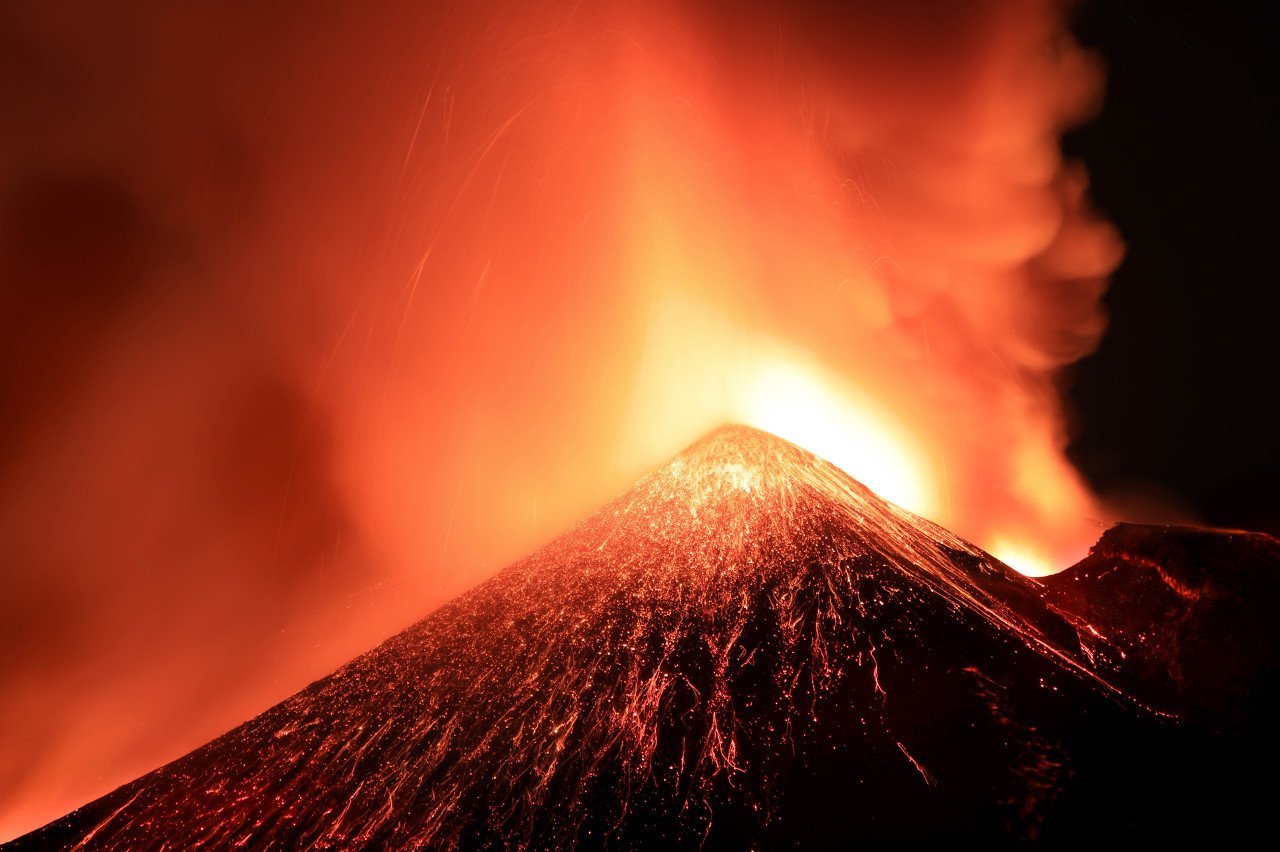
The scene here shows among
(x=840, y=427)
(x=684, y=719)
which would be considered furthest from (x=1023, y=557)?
(x=684, y=719)

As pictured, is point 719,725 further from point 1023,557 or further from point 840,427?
point 840,427

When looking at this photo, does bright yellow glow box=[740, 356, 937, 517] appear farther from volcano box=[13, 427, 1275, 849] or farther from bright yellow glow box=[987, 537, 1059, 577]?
volcano box=[13, 427, 1275, 849]

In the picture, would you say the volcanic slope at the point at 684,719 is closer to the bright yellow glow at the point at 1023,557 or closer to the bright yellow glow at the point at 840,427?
the bright yellow glow at the point at 1023,557

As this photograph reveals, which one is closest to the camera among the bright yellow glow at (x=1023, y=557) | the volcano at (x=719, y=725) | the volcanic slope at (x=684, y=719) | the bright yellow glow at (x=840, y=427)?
the volcano at (x=719, y=725)

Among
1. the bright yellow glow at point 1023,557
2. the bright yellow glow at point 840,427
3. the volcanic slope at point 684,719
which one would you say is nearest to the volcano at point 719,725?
the volcanic slope at point 684,719

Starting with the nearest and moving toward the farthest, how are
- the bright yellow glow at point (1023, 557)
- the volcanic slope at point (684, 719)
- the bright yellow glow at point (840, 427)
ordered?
1. the volcanic slope at point (684, 719)
2. the bright yellow glow at point (1023, 557)
3. the bright yellow glow at point (840, 427)

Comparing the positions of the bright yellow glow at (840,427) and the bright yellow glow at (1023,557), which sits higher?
the bright yellow glow at (840,427)

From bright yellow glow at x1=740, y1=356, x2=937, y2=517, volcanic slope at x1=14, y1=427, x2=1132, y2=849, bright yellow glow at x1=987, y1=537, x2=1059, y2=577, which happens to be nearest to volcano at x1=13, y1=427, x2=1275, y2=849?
volcanic slope at x1=14, y1=427, x2=1132, y2=849
